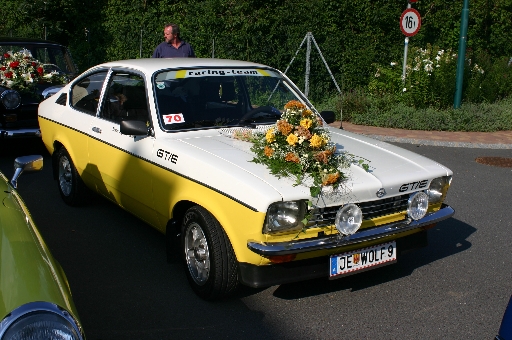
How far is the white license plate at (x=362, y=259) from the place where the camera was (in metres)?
4.32

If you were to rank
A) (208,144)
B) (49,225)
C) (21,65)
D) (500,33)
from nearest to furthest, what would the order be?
(208,144) → (49,225) → (21,65) → (500,33)

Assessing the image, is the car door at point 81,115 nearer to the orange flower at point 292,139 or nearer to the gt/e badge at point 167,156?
the gt/e badge at point 167,156

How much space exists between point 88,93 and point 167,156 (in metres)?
1.95

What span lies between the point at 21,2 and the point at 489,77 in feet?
51.7

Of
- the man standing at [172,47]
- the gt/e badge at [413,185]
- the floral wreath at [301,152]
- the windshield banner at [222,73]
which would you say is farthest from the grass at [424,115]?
the floral wreath at [301,152]

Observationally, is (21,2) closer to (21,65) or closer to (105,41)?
(105,41)

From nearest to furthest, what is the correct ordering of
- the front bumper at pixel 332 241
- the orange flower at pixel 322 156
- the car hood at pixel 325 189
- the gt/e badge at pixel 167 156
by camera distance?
the front bumper at pixel 332 241 < the car hood at pixel 325 189 < the orange flower at pixel 322 156 < the gt/e badge at pixel 167 156

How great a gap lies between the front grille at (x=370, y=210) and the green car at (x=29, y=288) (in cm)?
183

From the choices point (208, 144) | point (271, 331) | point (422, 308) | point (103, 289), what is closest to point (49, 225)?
point (103, 289)

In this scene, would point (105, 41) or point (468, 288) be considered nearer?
point (468, 288)

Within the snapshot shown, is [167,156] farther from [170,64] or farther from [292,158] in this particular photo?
[170,64]

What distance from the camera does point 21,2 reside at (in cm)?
2197

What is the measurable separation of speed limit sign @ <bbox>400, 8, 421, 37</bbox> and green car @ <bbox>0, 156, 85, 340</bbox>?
485 inches

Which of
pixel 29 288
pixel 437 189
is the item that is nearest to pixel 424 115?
pixel 437 189
